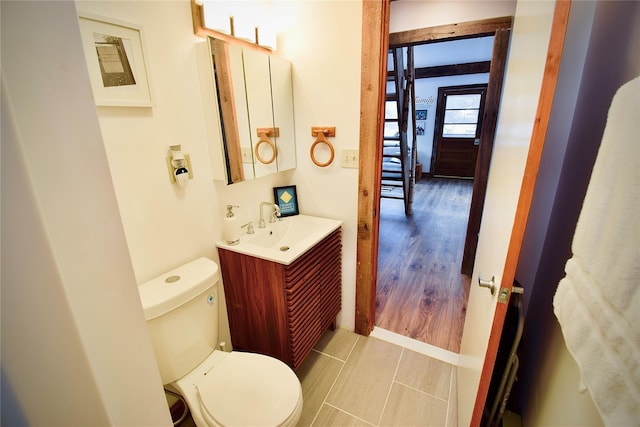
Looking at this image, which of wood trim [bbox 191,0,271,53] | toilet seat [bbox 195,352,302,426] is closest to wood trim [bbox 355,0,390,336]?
wood trim [bbox 191,0,271,53]

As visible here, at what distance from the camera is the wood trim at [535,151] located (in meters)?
0.61

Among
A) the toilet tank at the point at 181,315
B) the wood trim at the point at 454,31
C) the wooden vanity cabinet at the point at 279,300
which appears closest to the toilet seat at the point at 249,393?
the toilet tank at the point at 181,315

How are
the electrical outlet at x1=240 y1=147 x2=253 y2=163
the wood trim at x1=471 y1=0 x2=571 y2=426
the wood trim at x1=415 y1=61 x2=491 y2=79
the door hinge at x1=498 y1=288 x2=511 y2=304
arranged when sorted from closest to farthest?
the wood trim at x1=471 y1=0 x2=571 y2=426
the door hinge at x1=498 y1=288 x2=511 y2=304
the electrical outlet at x1=240 y1=147 x2=253 y2=163
the wood trim at x1=415 y1=61 x2=491 y2=79

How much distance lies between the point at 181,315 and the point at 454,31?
2.38m

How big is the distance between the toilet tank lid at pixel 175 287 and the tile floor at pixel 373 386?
893mm

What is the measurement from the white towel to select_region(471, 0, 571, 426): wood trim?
15cm

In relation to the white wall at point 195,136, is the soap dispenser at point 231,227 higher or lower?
lower

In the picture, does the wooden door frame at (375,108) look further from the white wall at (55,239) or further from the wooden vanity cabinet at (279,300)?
the white wall at (55,239)

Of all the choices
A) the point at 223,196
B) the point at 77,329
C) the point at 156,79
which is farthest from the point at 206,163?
the point at 77,329

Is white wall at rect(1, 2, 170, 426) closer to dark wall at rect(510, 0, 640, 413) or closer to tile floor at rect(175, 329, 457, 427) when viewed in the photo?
dark wall at rect(510, 0, 640, 413)

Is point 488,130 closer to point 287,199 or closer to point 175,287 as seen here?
point 287,199

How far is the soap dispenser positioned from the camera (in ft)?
4.83

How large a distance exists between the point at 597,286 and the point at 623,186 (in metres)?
0.19

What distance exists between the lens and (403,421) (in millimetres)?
1424
